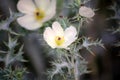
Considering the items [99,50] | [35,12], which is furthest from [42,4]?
[99,50]

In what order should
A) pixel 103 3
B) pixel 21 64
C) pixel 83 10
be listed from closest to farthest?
pixel 83 10, pixel 21 64, pixel 103 3

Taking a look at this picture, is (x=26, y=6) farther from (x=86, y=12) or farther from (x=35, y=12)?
(x=86, y=12)

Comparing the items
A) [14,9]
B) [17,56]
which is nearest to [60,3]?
[17,56]

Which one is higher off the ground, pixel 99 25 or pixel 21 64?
pixel 99 25

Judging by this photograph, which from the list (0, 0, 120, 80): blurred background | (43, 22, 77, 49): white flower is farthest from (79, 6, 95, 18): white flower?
(0, 0, 120, 80): blurred background

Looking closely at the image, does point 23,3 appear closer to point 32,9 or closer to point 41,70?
point 32,9

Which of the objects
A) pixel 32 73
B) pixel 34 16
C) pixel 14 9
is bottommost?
pixel 32 73

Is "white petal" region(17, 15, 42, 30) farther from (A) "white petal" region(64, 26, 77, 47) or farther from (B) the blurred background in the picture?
(B) the blurred background

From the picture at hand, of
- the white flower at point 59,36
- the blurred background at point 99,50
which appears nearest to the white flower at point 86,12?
the white flower at point 59,36
